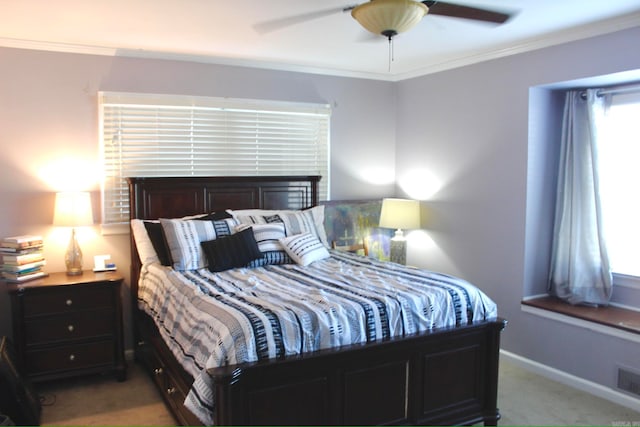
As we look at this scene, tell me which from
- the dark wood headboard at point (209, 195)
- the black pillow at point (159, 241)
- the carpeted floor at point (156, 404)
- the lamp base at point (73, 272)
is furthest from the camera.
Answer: the dark wood headboard at point (209, 195)

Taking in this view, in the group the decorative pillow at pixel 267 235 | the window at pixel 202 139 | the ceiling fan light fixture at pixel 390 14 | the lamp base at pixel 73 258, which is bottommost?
the lamp base at pixel 73 258

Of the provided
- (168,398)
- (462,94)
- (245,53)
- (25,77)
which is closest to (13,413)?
(168,398)

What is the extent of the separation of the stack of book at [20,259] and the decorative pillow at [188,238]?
2.89 feet

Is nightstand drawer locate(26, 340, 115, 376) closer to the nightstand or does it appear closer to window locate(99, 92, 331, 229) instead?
the nightstand

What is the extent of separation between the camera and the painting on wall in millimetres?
4906

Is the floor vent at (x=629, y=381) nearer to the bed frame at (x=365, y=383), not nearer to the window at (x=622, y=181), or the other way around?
the window at (x=622, y=181)

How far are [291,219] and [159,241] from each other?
1049 millimetres

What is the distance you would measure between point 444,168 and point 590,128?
1.26m

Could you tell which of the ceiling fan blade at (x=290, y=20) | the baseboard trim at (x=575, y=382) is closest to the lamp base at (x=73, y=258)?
the ceiling fan blade at (x=290, y=20)

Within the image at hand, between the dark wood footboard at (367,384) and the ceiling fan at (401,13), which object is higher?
the ceiling fan at (401,13)

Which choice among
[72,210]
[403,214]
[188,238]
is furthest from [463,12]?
[72,210]

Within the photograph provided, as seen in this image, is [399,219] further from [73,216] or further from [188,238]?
[73,216]

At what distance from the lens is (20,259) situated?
3496 mm

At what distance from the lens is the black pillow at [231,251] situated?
3562 millimetres
